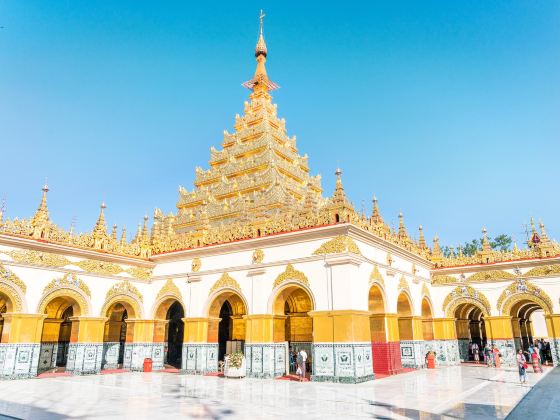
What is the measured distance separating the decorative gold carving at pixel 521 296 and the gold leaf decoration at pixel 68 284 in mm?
19253

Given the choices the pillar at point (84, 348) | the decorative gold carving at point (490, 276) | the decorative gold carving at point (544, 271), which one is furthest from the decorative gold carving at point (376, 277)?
the pillar at point (84, 348)

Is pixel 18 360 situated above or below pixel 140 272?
below

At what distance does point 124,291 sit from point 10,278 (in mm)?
4774

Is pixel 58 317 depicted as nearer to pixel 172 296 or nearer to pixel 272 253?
pixel 172 296

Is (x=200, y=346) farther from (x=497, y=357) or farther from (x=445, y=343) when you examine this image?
(x=497, y=357)

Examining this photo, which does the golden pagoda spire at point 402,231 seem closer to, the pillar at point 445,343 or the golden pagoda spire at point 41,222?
the pillar at point 445,343

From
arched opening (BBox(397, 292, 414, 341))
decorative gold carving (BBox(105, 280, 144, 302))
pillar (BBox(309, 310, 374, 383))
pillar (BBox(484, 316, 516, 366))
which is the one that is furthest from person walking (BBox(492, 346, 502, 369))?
decorative gold carving (BBox(105, 280, 144, 302))

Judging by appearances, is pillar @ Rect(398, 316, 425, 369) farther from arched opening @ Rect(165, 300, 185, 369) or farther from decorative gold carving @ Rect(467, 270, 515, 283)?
arched opening @ Rect(165, 300, 185, 369)

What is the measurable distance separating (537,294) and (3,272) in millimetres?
22704

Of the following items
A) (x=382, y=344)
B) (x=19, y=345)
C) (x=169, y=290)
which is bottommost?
(x=382, y=344)

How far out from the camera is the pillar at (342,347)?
553 inches

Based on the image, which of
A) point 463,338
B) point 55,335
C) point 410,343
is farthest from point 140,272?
point 463,338

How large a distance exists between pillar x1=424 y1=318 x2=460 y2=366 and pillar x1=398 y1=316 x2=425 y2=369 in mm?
2351

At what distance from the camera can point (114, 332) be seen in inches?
803
